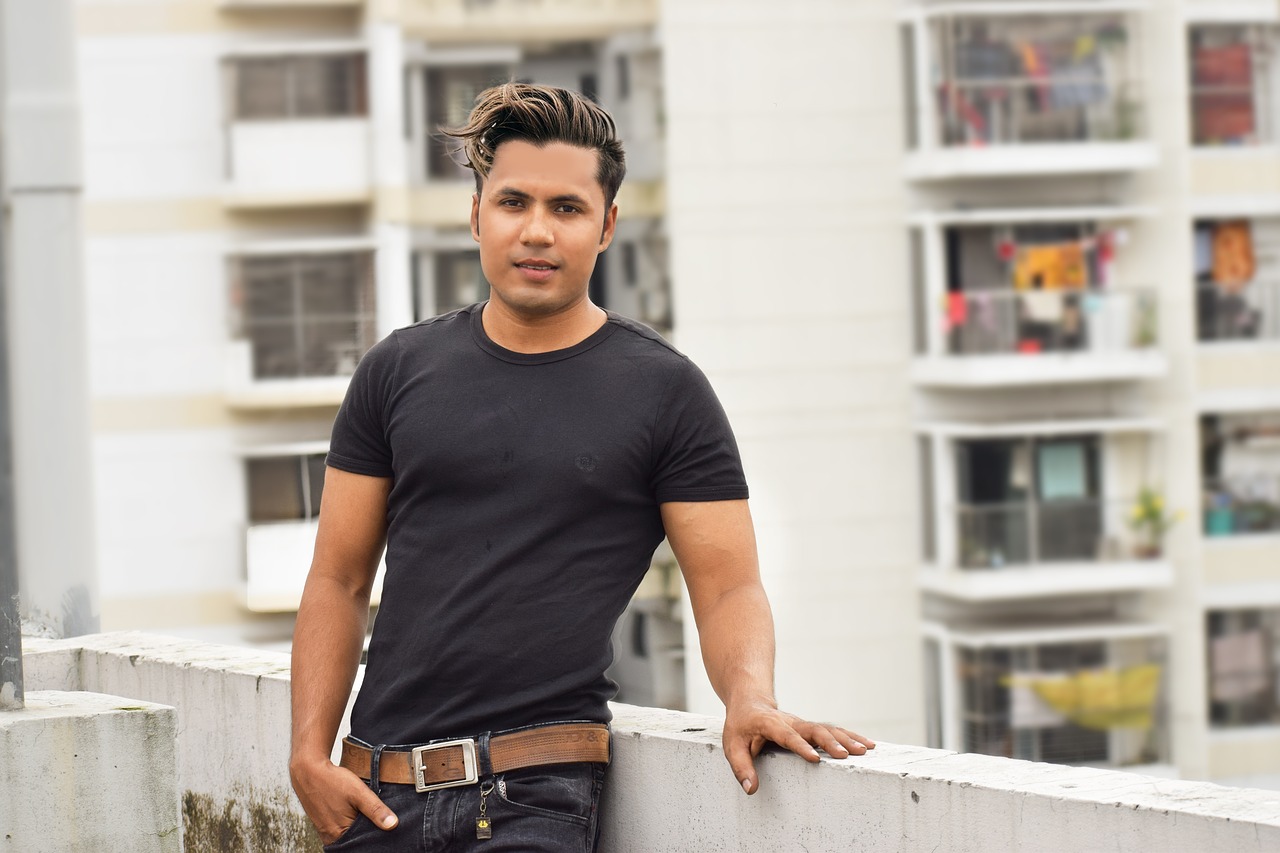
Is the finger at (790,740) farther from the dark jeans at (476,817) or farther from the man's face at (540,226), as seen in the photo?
the man's face at (540,226)

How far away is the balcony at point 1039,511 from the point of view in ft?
63.7

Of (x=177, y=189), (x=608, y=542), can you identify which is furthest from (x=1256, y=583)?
(x=608, y=542)

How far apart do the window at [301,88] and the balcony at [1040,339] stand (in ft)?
19.4

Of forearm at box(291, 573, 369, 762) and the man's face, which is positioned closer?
the man's face

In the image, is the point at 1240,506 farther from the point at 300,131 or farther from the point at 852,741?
the point at 852,741

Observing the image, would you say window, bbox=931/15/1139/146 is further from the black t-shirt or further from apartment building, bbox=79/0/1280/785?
the black t-shirt

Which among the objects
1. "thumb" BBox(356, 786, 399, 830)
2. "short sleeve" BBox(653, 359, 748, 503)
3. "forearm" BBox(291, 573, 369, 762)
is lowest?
"thumb" BBox(356, 786, 399, 830)

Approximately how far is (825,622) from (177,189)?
293 inches

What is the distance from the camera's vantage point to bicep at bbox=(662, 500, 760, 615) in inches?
110

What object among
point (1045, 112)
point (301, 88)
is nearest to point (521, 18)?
point (301, 88)

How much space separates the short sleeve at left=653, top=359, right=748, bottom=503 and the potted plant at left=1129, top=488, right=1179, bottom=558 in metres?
17.7

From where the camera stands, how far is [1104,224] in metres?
19.7

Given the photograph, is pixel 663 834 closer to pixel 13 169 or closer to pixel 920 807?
pixel 920 807

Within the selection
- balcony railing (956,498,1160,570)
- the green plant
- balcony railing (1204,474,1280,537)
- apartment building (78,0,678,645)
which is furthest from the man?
balcony railing (1204,474,1280,537)
